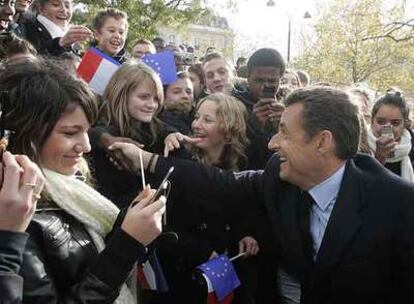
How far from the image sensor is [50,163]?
1943mm

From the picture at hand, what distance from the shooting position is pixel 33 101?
1848 mm

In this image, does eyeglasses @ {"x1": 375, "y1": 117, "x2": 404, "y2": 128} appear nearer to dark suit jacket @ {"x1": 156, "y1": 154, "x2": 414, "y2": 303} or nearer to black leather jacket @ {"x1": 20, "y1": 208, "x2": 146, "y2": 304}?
dark suit jacket @ {"x1": 156, "y1": 154, "x2": 414, "y2": 303}

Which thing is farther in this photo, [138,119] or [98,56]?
[98,56]

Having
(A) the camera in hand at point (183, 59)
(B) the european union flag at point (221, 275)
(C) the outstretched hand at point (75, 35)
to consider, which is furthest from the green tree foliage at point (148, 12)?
(B) the european union flag at point (221, 275)

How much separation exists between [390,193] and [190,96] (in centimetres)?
258

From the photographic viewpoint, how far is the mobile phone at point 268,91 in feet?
12.2

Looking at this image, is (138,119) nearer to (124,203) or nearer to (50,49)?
(124,203)

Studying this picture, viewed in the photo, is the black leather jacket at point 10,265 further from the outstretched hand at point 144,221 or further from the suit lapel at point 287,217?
the suit lapel at point 287,217

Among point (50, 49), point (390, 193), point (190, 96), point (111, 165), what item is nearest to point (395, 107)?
point (190, 96)

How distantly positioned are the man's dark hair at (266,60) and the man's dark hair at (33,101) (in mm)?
2182

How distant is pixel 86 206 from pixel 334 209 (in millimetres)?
1086

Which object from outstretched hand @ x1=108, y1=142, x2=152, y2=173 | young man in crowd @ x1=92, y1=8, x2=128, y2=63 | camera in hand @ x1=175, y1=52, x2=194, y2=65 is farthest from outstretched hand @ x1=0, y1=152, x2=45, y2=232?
camera in hand @ x1=175, y1=52, x2=194, y2=65

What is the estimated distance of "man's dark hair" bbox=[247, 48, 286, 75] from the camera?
12.9ft

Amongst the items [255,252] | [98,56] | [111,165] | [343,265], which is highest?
[98,56]
